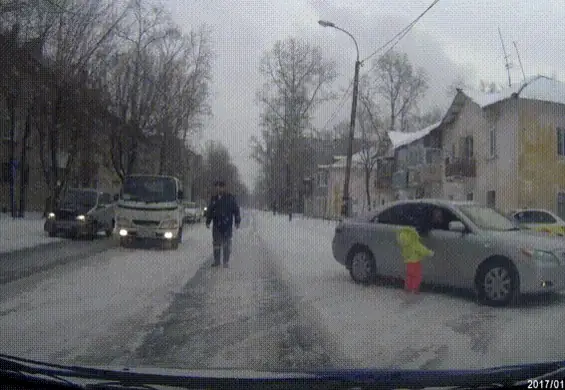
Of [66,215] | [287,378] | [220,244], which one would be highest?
[66,215]

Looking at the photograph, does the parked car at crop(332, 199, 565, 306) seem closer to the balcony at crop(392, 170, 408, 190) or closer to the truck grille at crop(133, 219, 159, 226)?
the truck grille at crop(133, 219, 159, 226)

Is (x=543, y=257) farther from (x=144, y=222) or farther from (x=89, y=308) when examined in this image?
(x=144, y=222)

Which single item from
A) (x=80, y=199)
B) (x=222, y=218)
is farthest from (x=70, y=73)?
(x=222, y=218)

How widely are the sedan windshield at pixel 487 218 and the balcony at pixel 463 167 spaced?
1937 centimetres

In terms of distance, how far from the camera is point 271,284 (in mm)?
10445

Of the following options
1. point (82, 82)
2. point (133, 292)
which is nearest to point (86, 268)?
point (133, 292)

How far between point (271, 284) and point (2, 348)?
5305mm

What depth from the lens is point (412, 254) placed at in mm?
9094

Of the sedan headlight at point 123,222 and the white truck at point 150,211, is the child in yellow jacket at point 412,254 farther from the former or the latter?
the sedan headlight at point 123,222

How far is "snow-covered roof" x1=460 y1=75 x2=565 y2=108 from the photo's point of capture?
26.1m

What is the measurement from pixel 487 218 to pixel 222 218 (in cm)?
564

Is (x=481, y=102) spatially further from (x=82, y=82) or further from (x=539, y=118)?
(x=82, y=82)

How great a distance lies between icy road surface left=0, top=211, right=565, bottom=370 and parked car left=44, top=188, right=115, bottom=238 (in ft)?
31.2

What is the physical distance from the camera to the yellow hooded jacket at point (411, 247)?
9.07 metres
